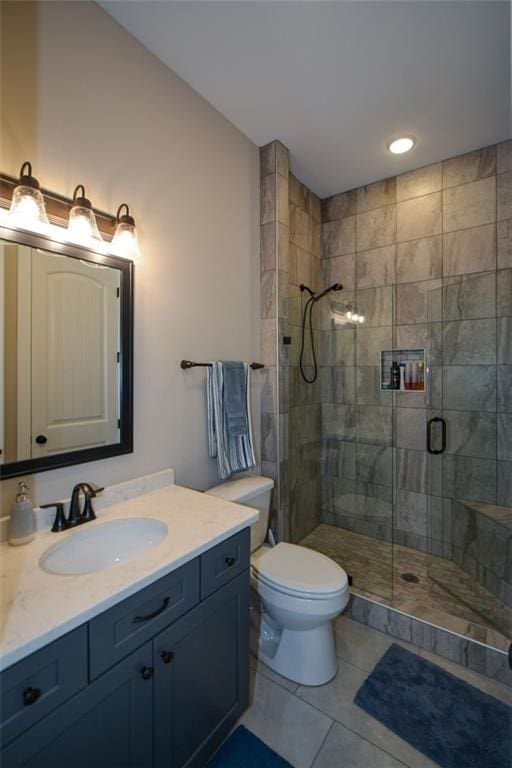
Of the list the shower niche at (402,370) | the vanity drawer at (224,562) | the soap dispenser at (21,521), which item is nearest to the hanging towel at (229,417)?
the vanity drawer at (224,562)

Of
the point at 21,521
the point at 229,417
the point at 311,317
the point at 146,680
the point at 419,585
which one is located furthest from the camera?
the point at 311,317

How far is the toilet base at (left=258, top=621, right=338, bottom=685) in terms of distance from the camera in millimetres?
1561

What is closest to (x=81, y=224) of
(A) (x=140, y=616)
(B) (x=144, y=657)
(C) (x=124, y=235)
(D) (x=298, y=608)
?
(C) (x=124, y=235)

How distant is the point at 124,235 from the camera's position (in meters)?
1.40

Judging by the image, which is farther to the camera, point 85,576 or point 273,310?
point 273,310

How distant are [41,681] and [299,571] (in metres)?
1.13

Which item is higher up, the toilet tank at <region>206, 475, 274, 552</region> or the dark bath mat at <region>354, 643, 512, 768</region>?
the toilet tank at <region>206, 475, 274, 552</region>

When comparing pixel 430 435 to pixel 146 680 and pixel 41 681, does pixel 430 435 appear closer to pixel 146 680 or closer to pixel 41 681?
pixel 146 680

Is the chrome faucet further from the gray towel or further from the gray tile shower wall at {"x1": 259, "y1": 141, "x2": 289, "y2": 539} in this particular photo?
the gray tile shower wall at {"x1": 259, "y1": 141, "x2": 289, "y2": 539}

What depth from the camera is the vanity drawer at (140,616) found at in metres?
0.83

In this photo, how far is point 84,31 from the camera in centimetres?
134

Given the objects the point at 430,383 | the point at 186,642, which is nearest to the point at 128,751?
the point at 186,642

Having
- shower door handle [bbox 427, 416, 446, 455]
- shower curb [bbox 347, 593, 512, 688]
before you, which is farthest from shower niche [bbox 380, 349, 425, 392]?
shower curb [bbox 347, 593, 512, 688]

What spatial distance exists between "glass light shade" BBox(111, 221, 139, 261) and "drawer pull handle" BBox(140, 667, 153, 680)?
1462mm
